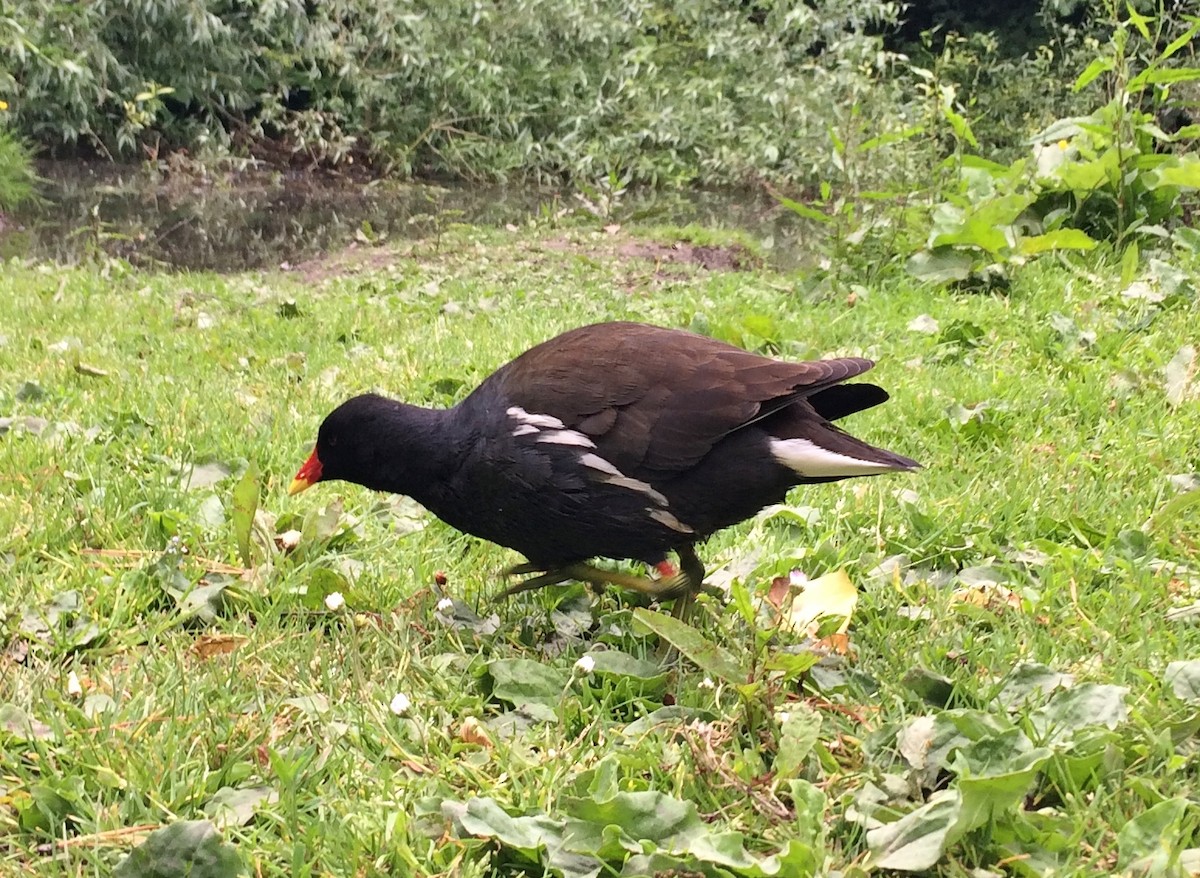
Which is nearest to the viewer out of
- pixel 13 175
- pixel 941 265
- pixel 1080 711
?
pixel 1080 711

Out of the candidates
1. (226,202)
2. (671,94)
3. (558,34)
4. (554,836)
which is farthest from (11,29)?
(554,836)

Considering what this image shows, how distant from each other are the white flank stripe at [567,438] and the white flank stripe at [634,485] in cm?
9

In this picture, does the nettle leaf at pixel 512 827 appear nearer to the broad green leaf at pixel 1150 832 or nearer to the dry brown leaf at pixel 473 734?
the dry brown leaf at pixel 473 734

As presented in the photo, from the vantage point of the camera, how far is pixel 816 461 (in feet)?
7.41

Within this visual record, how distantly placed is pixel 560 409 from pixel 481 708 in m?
0.67

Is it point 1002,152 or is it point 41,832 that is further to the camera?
point 1002,152

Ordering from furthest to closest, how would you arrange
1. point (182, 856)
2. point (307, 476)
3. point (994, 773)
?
point (307, 476), point (994, 773), point (182, 856)

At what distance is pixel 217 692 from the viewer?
1.98m

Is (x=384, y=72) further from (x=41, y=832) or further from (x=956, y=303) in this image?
(x=41, y=832)

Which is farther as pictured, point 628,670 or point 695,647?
point 628,670

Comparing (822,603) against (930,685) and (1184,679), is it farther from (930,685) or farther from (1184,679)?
(1184,679)

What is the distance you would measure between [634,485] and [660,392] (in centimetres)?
22

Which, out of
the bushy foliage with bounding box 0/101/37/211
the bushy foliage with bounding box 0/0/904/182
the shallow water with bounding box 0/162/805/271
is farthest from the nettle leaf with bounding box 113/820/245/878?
the bushy foliage with bounding box 0/0/904/182

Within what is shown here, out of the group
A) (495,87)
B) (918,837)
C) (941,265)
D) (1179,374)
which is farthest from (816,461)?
(495,87)
